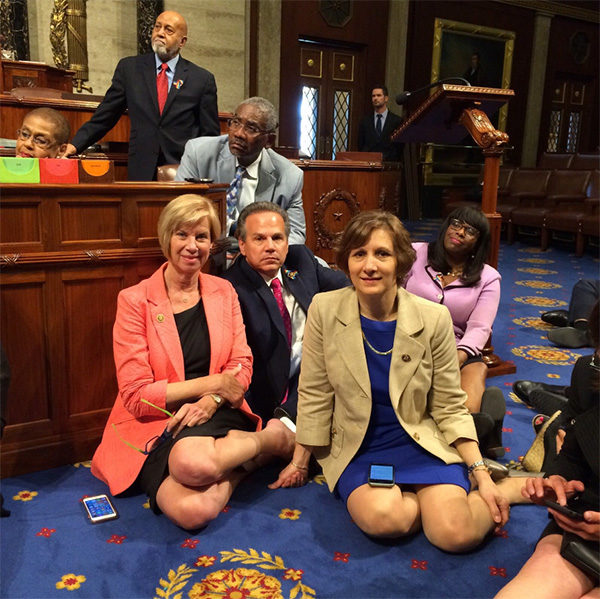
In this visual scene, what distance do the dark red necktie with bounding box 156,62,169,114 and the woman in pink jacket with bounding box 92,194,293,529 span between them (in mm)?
1713

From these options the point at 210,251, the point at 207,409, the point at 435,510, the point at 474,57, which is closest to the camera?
the point at 435,510

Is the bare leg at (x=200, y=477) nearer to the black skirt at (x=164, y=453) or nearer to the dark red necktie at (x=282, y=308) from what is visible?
the black skirt at (x=164, y=453)

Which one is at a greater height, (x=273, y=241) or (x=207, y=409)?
(x=273, y=241)

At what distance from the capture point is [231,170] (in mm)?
3105

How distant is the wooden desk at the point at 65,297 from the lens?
2.30m

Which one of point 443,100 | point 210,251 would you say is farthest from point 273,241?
point 443,100

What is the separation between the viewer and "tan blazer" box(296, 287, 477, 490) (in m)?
2.12

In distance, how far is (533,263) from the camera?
733 cm

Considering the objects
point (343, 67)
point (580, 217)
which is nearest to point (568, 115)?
point (343, 67)

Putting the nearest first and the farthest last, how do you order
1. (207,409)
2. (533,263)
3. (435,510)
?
1. (435,510)
2. (207,409)
3. (533,263)

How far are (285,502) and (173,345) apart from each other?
69 cm

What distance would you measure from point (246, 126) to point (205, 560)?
1870 millimetres

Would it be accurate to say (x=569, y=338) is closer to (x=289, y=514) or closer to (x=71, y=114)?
(x=289, y=514)

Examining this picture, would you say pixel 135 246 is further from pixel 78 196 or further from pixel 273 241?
pixel 273 241
